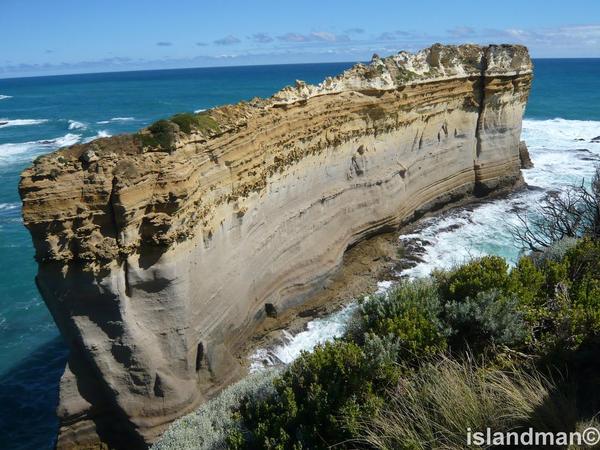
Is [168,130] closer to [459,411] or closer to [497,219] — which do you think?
[459,411]

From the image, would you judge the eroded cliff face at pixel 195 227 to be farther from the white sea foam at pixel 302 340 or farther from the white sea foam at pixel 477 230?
the white sea foam at pixel 477 230

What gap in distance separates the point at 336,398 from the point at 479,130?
20218 mm

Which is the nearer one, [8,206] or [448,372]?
[448,372]

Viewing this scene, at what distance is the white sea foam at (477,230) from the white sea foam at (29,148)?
31776 mm

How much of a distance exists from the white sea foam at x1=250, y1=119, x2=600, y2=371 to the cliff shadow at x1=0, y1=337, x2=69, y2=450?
5.11 m

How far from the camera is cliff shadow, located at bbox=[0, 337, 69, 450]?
1189 centimetres

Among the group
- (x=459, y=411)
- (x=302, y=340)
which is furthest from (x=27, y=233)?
(x=459, y=411)

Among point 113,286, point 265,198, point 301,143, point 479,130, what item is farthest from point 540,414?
point 479,130

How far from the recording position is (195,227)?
1134cm

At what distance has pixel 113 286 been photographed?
986cm

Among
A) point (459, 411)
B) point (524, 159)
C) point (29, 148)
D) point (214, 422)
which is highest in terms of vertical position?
point (459, 411)

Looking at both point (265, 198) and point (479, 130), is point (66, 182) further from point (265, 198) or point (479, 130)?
point (479, 130)

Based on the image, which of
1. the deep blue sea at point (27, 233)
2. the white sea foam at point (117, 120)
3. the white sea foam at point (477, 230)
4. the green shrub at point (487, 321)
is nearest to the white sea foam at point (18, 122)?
the deep blue sea at point (27, 233)

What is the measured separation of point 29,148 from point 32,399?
34.9 metres
